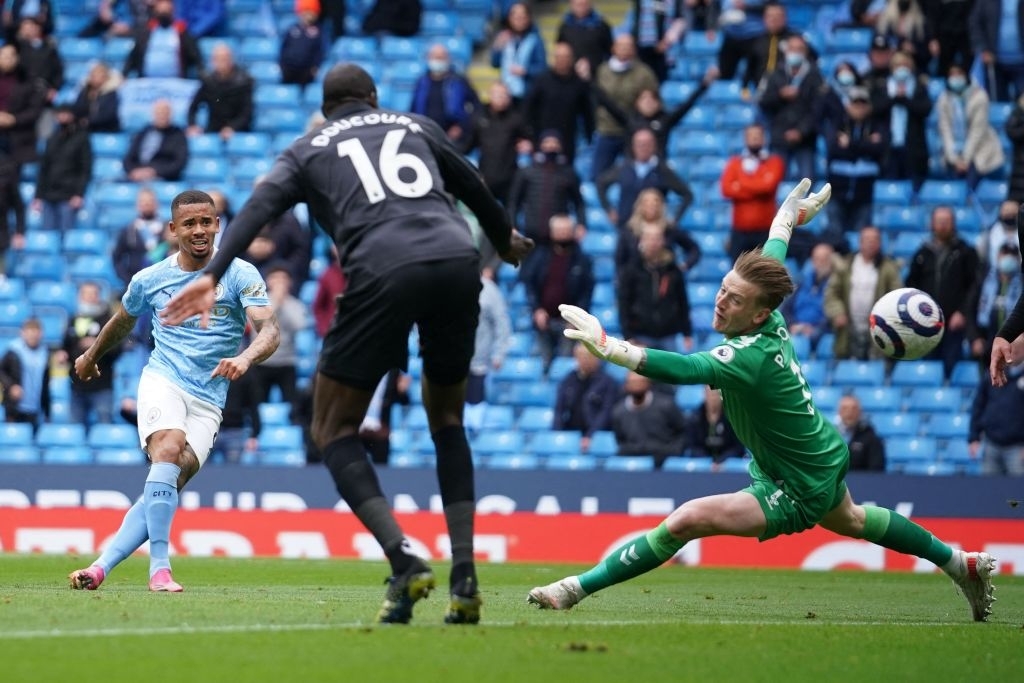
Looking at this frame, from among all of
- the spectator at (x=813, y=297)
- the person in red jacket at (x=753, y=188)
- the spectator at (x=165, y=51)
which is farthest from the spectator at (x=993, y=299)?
the spectator at (x=165, y=51)

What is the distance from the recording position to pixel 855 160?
1938 centimetres

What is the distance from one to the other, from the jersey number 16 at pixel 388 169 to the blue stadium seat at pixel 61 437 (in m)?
13.1

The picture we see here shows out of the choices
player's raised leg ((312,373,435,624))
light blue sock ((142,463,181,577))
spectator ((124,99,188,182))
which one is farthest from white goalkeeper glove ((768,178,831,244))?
spectator ((124,99,188,182))

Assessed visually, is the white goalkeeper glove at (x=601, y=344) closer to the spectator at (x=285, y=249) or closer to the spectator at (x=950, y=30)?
the spectator at (x=285, y=249)

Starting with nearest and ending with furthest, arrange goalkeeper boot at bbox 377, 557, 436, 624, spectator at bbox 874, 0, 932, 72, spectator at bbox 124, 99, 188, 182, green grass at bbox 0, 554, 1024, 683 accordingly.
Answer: green grass at bbox 0, 554, 1024, 683 → goalkeeper boot at bbox 377, 557, 436, 624 → spectator at bbox 874, 0, 932, 72 → spectator at bbox 124, 99, 188, 182

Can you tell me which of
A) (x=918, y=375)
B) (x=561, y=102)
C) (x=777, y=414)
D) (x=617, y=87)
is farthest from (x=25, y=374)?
(x=777, y=414)

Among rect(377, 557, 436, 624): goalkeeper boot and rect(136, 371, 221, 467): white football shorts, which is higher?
rect(136, 371, 221, 467): white football shorts

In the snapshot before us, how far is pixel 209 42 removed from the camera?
2423 centimetres

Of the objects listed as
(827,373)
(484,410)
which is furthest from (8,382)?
(827,373)

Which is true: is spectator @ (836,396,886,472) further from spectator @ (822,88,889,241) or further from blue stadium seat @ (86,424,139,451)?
blue stadium seat @ (86,424,139,451)

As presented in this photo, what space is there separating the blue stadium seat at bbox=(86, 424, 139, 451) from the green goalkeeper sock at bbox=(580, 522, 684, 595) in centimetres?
1204

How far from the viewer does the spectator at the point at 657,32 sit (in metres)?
21.4

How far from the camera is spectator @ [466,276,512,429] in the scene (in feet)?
60.1

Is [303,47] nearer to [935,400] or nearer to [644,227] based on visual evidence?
[644,227]
